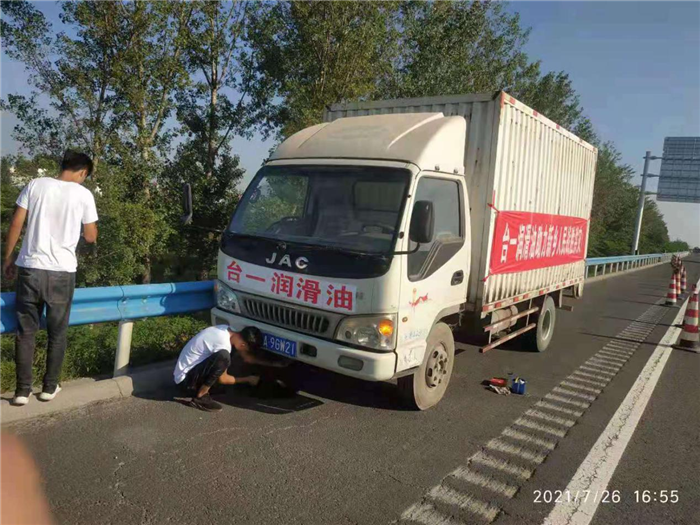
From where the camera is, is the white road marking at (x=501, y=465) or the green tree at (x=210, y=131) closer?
the white road marking at (x=501, y=465)

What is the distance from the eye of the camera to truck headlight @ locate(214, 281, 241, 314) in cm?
458

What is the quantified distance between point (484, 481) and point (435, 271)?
5.63ft

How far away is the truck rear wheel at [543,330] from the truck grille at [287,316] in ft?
14.8

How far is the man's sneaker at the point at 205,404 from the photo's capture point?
420 centimetres

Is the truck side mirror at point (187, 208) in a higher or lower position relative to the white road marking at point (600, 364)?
higher

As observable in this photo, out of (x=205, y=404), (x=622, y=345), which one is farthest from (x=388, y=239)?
(x=622, y=345)

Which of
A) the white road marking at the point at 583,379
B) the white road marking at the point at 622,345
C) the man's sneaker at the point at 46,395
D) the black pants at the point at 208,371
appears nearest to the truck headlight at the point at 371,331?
the black pants at the point at 208,371

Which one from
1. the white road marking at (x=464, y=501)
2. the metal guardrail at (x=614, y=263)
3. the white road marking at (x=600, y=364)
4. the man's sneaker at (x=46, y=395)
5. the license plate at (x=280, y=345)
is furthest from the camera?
the metal guardrail at (x=614, y=263)

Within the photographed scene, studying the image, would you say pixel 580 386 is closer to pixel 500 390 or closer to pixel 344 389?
pixel 500 390

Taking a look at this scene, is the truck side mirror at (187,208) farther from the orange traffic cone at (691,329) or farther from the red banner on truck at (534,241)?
the orange traffic cone at (691,329)

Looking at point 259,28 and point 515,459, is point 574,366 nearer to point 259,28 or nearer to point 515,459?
point 515,459

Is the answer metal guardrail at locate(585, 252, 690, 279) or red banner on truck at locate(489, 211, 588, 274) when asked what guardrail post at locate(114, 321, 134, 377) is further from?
metal guardrail at locate(585, 252, 690, 279)

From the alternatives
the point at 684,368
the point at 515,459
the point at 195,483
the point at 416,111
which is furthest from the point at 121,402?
the point at 684,368

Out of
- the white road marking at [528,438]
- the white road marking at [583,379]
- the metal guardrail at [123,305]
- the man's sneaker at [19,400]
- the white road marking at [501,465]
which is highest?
the metal guardrail at [123,305]
